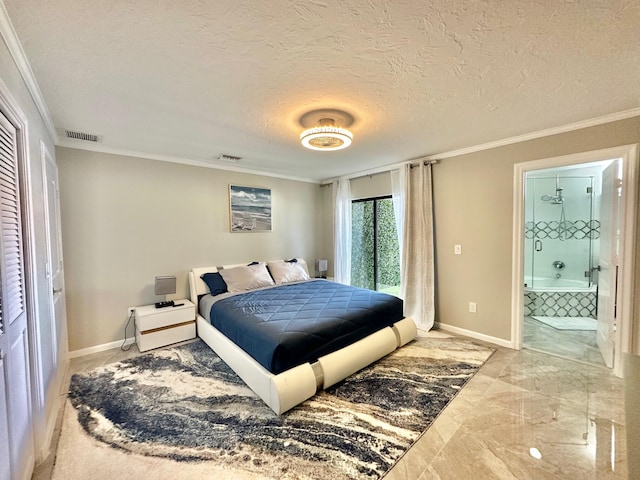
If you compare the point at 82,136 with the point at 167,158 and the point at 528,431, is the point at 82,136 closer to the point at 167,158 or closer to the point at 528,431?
the point at 167,158

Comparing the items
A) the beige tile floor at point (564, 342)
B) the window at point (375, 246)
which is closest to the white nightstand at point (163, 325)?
the window at point (375, 246)

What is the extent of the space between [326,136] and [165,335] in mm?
2902

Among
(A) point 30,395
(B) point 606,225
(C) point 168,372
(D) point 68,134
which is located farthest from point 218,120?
(B) point 606,225

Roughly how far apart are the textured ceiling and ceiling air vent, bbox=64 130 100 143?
0.25 m

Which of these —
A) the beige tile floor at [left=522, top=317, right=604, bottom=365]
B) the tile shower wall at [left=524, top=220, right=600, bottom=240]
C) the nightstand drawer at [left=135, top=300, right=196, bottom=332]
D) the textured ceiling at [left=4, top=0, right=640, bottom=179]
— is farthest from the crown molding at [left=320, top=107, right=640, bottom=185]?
the nightstand drawer at [left=135, top=300, right=196, bottom=332]

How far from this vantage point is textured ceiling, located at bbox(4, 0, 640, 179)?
120cm

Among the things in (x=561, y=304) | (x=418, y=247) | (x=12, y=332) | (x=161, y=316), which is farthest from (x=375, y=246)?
(x=12, y=332)

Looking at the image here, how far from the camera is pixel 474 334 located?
3291 millimetres

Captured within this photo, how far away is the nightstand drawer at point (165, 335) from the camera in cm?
297

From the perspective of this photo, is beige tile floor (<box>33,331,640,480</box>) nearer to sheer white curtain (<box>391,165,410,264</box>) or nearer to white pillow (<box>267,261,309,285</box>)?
sheer white curtain (<box>391,165,410,264</box>)

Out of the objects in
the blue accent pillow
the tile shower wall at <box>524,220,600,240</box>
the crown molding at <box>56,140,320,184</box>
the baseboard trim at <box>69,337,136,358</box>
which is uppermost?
the crown molding at <box>56,140,320,184</box>

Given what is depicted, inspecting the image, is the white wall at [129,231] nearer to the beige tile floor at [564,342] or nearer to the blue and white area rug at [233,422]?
the blue and white area rug at [233,422]

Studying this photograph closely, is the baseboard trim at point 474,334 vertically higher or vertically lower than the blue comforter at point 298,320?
lower

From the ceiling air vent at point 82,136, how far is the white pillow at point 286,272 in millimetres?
2556
